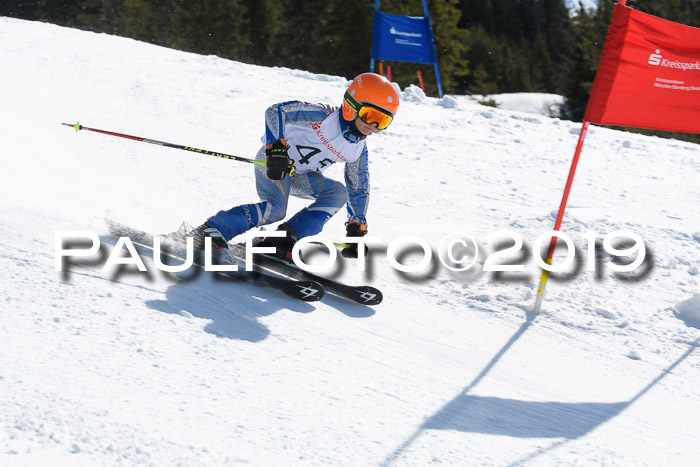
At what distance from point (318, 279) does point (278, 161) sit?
790mm

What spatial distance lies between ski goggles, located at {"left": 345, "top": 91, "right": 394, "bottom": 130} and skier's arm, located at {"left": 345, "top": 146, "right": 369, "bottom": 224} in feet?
1.31

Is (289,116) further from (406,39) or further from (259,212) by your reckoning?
(406,39)

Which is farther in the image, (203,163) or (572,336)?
(203,163)

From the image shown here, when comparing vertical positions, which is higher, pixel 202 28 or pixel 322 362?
pixel 202 28

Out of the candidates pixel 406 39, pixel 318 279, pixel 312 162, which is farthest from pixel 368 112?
pixel 406 39

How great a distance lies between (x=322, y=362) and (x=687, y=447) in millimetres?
1738

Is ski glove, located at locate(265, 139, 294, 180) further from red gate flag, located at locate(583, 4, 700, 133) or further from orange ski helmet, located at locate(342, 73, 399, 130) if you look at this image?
red gate flag, located at locate(583, 4, 700, 133)

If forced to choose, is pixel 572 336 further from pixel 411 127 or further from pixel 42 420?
pixel 411 127

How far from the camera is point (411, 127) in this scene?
9.12 metres

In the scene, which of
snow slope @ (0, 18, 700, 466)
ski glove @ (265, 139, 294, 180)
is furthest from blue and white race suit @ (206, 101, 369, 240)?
snow slope @ (0, 18, 700, 466)

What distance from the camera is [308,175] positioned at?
4715 mm

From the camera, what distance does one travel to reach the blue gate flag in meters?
12.6

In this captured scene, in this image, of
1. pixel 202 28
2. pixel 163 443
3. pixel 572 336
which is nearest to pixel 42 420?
pixel 163 443

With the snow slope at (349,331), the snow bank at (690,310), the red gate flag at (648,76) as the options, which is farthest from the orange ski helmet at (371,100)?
the snow bank at (690,310)
